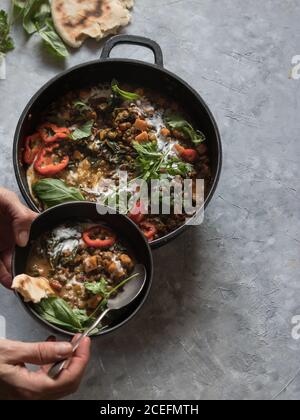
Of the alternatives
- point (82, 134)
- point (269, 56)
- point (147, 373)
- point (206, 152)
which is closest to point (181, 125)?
point (206, 152)

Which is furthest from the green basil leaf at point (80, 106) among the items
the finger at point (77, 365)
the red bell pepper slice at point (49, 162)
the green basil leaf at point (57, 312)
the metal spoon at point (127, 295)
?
the finger at point (77, 365)

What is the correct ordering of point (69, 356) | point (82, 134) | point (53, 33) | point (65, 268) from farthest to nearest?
1. point (53, 33)
2. point (82, 134)
3. point (65, 268)
4. point (69, 356)

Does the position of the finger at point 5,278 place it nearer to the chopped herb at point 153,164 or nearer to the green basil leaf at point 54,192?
the green basil leaf at point 54,192

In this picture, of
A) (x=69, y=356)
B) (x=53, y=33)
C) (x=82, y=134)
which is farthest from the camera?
(x=53, y=33)

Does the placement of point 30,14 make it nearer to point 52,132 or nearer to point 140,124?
point 52,132

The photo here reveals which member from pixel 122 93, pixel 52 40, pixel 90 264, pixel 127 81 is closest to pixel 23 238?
pixel 90 264
